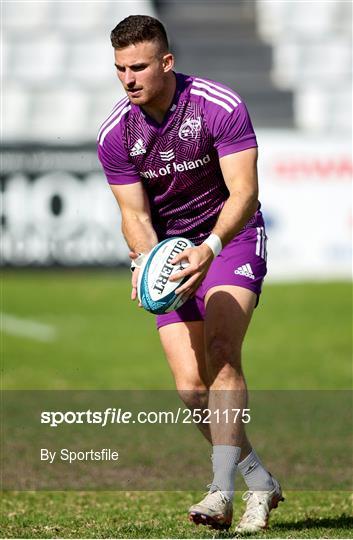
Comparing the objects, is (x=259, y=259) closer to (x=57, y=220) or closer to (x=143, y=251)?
(x=143, y=251)

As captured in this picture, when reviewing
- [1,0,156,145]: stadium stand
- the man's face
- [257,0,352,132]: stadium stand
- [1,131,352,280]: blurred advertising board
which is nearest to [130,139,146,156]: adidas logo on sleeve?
the man's face

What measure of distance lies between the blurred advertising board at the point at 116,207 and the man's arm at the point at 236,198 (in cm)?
1349

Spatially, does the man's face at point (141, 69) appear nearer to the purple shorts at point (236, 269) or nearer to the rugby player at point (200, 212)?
the rugby player at point (200, 212)

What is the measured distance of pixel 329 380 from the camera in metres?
13.5

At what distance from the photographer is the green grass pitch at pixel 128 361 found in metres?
6.48

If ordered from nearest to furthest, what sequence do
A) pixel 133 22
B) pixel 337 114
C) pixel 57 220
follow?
pixel 133 22 < pixel 57 220 < pixel 337 114

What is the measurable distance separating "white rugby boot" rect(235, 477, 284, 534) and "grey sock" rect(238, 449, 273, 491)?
0.04 m

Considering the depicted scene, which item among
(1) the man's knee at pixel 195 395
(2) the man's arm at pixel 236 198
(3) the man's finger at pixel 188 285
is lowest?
(1) the man's knee at pixel 195 395

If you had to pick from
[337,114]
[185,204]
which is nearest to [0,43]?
[337,114]

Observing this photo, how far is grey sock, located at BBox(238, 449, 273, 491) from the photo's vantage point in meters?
6.52

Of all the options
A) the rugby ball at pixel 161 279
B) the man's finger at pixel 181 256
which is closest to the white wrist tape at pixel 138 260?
the rugby ball at pixel 161 279

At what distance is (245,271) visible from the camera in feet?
20.9

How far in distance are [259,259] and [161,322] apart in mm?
673

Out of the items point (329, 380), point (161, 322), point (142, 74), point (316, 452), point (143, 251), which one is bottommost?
point (329, 380)
